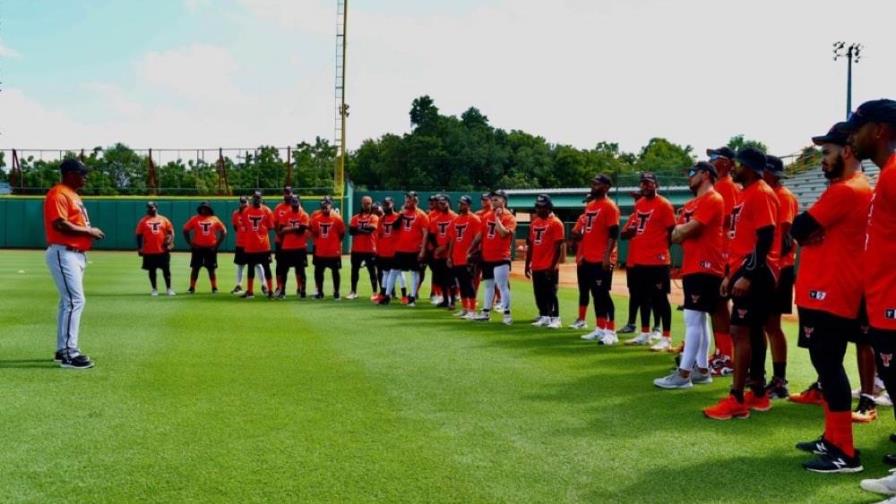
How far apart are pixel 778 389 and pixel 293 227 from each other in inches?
446

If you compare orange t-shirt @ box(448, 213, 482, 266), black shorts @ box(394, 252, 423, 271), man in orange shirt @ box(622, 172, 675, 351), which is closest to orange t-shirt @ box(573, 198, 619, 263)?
man in orange shirt @ box(622, 172, 675, 351)

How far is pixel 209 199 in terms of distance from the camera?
4053 cm

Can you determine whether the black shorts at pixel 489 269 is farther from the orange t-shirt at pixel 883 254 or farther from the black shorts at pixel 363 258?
the orange t-shirt at pixel 883 254

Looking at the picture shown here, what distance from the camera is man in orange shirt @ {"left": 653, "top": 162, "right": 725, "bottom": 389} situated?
7.15 metres

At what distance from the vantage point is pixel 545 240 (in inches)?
485

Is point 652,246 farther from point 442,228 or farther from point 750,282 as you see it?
point 442,228

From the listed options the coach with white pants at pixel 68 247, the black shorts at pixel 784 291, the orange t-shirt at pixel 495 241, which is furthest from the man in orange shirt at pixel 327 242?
the black shorts at pixel 784 291

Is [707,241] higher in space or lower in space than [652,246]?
higher

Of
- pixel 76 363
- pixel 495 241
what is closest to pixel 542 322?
pixel 495 241

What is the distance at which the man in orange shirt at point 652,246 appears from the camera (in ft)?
31.8

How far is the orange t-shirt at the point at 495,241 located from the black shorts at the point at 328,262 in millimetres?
4370

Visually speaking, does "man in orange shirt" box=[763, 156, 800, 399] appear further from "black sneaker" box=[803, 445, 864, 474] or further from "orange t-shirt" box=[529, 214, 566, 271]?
"orange t-shirt" box=[529, 214, 566, 271]

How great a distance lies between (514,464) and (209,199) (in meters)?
38.4

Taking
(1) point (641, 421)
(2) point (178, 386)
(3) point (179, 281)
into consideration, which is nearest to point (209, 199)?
(3) point (179, 281)
